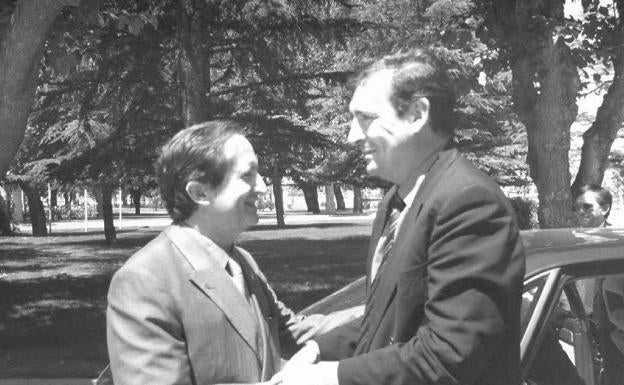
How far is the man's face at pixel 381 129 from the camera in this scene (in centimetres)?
204

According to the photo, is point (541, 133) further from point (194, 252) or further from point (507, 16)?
point (194, 252)

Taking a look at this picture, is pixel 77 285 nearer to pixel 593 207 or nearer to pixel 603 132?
pixel 603 132

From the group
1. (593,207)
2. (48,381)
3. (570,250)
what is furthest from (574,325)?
(48,381)

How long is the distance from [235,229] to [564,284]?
134cm

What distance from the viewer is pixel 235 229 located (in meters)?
2.30

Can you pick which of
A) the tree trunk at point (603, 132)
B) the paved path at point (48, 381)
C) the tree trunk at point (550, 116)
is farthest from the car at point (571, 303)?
the tree trunk at point (603, 132)

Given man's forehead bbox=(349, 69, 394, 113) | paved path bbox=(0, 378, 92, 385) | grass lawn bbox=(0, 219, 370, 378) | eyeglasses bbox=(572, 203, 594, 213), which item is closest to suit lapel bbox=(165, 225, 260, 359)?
man's forehead bbox=(349, 69, 394, 113)

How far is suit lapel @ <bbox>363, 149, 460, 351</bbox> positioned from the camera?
6.31 ft

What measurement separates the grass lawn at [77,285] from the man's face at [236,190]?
18.4 feet

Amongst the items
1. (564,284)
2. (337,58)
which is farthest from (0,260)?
(564,284)

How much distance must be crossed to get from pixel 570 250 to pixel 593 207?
11.5 feet

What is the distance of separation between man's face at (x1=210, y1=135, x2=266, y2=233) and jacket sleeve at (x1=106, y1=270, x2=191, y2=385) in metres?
0.29

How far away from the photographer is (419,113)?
2.02 m

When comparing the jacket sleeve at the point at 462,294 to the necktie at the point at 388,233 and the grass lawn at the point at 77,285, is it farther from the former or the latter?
the grass lawn at the point at 77,285
